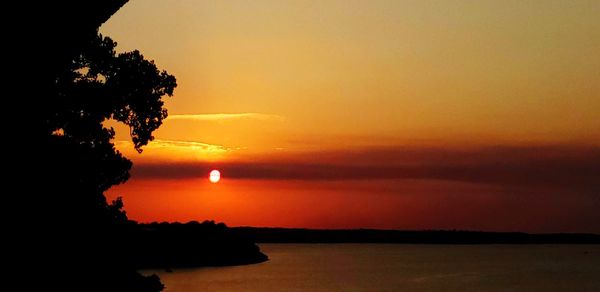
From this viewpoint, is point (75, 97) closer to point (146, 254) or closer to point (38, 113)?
point (38, 113)

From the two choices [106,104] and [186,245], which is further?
[186,245]

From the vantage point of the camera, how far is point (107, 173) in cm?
3491

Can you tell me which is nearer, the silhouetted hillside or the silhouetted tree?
the silhouetted tree

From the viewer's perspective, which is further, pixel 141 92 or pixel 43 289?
pixel 141 92

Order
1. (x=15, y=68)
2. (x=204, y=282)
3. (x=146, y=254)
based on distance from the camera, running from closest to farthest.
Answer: (x=15, y=68), (x=204, y=282), (x=146, y=254)

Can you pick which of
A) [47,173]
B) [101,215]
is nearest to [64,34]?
[47,173]

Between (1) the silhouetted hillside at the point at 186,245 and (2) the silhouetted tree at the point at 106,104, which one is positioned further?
(1) the silhouetted hillside at the point at 186,245

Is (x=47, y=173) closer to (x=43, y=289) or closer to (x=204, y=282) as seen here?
(x=43, y=289)

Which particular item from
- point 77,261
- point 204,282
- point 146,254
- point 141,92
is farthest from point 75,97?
point 146,254

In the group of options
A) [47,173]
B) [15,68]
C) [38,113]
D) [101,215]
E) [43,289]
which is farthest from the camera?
[101,215]

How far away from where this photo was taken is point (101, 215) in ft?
111

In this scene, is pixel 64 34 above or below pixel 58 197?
above

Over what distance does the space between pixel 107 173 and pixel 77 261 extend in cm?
2053

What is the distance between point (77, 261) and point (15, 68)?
16.9 ft
